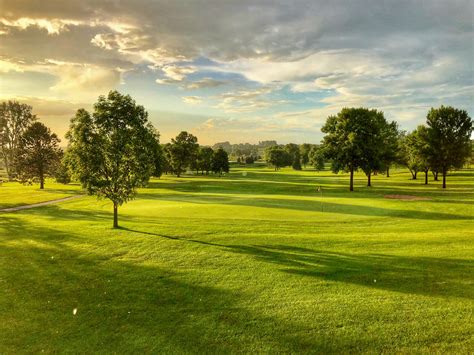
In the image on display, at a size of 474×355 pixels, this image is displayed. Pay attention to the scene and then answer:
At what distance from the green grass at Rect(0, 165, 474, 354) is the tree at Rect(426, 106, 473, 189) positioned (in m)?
42.5

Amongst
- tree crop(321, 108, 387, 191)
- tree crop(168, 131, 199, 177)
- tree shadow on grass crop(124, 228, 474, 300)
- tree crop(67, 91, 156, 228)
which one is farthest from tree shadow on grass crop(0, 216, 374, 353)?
tree crop(168, 131, 199, 177)

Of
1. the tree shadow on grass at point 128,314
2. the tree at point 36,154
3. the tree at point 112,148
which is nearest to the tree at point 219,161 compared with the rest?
the tree at point 36,154

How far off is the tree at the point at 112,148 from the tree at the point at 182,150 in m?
81.7

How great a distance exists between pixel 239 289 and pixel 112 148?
1628 centimetres

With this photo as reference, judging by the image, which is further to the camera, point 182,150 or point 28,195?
point 182,150

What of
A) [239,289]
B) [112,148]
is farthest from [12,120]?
[239,289]

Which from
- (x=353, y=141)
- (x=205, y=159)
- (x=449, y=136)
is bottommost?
(x=205, y=159)

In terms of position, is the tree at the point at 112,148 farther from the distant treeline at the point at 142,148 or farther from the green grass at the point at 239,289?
the green grass at the point at 239,289

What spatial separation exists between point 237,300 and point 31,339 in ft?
23.1

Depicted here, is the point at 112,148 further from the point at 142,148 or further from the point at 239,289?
the point at 239,289

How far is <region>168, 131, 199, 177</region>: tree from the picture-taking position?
105 m

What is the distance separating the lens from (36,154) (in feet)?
242

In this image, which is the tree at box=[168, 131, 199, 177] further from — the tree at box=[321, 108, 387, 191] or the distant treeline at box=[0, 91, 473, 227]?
the tree at box=[321, 108, 387, 191]

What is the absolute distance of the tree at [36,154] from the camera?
72625 mm
